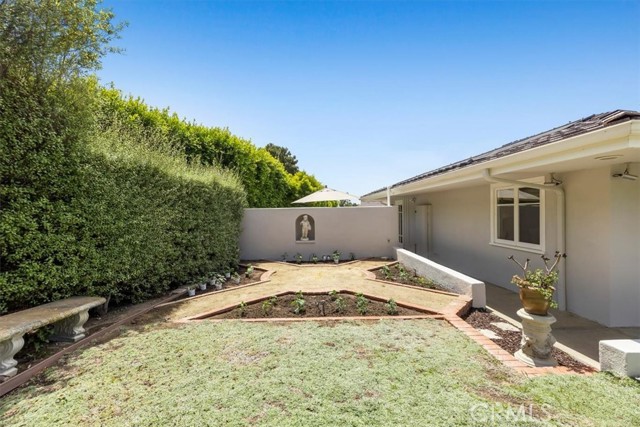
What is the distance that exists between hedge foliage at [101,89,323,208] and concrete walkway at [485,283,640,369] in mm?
10484

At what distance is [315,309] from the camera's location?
6543 millimetres

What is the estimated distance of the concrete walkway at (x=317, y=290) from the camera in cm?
672

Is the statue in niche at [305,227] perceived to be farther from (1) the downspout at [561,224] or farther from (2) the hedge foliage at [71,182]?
(1) the downspout at [561,224]

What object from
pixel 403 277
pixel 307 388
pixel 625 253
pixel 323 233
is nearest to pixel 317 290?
pixel 403 277

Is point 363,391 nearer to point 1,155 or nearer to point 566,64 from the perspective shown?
point 1,155

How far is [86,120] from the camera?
18.2 feet

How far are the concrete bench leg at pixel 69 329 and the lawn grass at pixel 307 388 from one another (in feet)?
1.88

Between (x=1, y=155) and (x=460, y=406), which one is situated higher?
(x=1, y=155)

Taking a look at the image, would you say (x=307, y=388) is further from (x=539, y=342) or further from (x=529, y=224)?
(x=529, y=224)

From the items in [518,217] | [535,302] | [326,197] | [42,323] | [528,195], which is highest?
[326,197]

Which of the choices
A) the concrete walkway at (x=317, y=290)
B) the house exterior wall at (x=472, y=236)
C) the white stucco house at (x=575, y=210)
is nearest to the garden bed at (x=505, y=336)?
the concrete walkway at (x=317, y=290)

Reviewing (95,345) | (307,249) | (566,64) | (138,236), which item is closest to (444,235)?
(307,249)

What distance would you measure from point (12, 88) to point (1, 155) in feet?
3.96

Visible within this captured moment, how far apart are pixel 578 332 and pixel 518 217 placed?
12.2 feet
